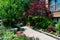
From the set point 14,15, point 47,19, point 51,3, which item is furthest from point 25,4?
point 47,19

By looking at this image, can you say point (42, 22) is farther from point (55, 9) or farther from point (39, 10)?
point (55, 9)

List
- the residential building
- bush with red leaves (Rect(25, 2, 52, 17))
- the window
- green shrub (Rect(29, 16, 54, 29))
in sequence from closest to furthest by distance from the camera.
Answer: green shrub (Rect(29, 16, 54, 29)) → bush with red leaves (Rect(25, 2, 52, 17)) → the residential building → the window

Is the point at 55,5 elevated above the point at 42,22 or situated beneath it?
elevated above

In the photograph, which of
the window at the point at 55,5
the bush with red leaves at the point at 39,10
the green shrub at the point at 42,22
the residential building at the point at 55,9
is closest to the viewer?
the green shrub at the point at 42,22

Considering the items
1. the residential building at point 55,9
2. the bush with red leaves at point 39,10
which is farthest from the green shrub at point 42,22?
the residential building at point 55,9

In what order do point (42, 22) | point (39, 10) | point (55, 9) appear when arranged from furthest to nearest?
point (55, 9) → point (39, 10) → point (42, 22)

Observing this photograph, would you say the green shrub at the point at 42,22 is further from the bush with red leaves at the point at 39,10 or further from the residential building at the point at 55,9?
the residential building at the point at 55,9

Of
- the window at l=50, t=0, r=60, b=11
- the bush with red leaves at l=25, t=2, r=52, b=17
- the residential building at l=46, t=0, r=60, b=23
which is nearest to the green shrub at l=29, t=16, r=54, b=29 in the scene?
the bush with red leaves at l=25, t=2, r=52, b=17

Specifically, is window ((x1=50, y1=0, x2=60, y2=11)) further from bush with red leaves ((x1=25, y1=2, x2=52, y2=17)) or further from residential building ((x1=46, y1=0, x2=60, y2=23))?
bush with red leaves ((x1=25, y1=2, x2=52, y2=17))

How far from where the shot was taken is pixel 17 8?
26.5m

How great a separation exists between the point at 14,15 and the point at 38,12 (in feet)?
12.2

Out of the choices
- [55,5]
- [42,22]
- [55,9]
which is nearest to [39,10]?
[42,22]

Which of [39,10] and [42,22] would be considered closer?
[42,22]

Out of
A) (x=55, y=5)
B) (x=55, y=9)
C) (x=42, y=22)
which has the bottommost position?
(x=42, y=22)
